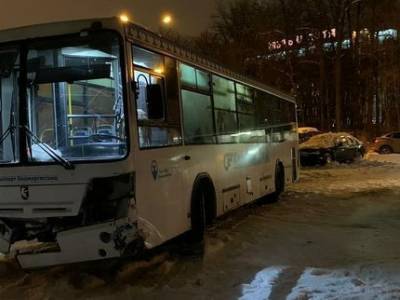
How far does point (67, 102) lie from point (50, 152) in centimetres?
66

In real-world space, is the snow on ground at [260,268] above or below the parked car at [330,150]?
below

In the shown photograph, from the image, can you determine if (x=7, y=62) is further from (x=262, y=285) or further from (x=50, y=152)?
(x=262, y=285)

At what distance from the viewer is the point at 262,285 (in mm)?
7566

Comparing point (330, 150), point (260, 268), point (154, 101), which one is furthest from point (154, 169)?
point (330, 150)

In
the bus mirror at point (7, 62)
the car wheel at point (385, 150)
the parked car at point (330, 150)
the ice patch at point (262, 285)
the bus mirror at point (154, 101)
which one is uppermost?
the bus mirror at point (7, 62)

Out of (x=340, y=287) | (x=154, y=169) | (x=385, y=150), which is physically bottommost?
(x=340, y=287)

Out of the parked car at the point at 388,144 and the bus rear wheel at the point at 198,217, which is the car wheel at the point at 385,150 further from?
the bus rear wheel at the point at 198,217

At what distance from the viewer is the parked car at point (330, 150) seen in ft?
97.0

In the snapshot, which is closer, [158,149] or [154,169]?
[154,169]

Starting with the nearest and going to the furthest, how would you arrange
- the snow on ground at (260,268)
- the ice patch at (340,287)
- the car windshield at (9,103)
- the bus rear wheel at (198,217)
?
the ice patch at (340,287) < the snow on ground at (260,268) < the car windshield at (9,103) < the bus rear wheel at (198,217)

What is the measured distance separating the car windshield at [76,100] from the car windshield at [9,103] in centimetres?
18

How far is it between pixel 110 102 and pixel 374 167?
22.0 m

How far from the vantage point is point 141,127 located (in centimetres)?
784

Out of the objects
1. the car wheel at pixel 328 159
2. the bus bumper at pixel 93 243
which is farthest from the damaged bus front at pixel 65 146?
the car wheel at pixel 328 159
